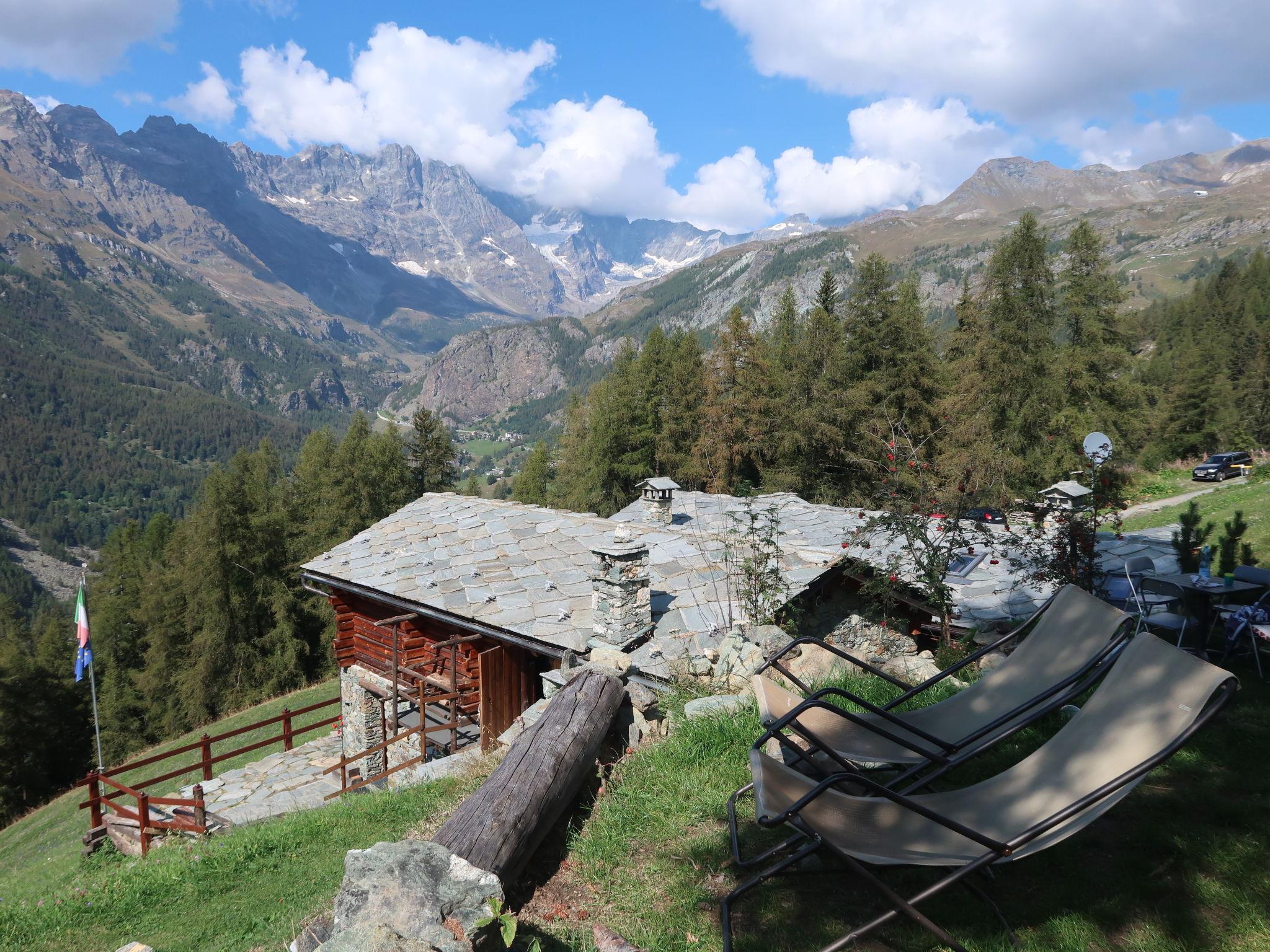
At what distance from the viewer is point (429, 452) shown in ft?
122

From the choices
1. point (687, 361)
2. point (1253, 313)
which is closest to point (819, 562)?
point (687, 361)

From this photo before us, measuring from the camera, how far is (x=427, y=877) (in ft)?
8.64

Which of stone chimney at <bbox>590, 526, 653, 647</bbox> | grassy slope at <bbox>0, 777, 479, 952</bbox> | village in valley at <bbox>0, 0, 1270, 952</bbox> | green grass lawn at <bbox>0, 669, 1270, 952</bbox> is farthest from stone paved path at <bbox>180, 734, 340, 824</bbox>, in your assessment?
stone chimney at <bbox>590, 526, 653, 647</bbox>

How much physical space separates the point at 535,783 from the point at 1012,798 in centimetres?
228

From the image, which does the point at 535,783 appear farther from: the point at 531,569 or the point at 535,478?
the point at 535,478

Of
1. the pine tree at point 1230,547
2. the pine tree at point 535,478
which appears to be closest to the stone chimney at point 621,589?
the pine tree at point 1230,547

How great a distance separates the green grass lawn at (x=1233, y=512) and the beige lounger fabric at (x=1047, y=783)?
31.7 feet

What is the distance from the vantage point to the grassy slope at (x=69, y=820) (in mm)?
10453

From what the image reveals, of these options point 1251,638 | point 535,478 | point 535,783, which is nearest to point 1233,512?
point 1251,638

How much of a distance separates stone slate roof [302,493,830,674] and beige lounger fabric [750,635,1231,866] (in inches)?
159

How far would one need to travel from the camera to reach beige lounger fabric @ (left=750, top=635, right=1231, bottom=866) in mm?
2416

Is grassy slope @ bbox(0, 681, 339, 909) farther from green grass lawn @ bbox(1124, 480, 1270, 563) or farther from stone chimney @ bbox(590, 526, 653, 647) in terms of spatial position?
green grass lawn @ bbox(1124, 480, 1270, 563)

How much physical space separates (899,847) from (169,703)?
36752 millimetres

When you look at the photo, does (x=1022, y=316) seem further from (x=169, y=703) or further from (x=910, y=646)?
(x=169, y=703)
